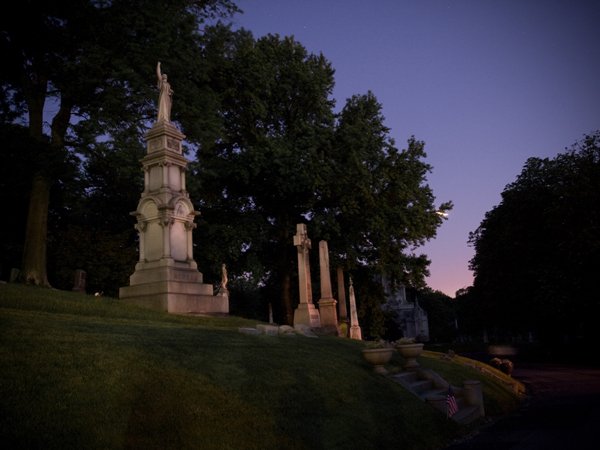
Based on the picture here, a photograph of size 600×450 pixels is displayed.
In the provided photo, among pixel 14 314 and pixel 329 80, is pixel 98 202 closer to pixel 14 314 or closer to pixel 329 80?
pixel 329 80

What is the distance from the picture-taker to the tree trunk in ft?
62.9

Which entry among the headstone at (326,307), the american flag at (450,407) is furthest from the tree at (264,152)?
the american flag at (450,407)

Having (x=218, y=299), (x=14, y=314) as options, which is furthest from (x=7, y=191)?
(x=14, y=314)

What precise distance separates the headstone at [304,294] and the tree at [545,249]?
55.3 ft

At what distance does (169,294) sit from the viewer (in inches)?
659

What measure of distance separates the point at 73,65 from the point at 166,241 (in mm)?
8286

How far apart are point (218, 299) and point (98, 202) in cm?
1561

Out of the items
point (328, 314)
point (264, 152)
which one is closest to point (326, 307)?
point (328, 314)

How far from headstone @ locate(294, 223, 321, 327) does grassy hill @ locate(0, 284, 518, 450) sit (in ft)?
35.5

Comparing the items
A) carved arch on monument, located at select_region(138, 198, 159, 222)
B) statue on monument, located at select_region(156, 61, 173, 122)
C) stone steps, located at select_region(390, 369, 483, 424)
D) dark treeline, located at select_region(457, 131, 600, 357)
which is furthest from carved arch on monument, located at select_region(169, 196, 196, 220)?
dark treeline, located at select_region(457, 131, 600, 357)

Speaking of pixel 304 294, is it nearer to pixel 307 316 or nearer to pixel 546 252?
pixel 307 316

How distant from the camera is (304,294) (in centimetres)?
2416

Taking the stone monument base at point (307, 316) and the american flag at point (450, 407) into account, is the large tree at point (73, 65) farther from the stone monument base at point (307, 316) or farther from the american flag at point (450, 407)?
the american flag at point (450, 407)

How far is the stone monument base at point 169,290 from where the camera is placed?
16859 millimetres
